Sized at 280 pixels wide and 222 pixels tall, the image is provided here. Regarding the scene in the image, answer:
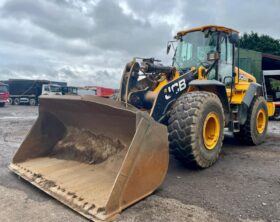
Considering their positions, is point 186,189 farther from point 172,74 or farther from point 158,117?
point 172,74

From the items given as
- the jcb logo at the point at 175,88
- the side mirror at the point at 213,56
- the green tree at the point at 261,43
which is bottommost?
the jcb logo at the point at 175,88

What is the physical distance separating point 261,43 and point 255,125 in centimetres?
2500

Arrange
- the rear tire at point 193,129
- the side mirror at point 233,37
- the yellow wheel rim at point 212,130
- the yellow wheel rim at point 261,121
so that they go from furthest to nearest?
1. the yellow wheel rim at point 261,121
2. the side mirror at point 233,37
3. the yellow wheel rim at point 212,130
4. the rear tire at point 193,129

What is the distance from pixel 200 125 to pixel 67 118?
7.09 feet

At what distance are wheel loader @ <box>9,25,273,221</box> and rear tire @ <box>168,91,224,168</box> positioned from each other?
0.6 inches

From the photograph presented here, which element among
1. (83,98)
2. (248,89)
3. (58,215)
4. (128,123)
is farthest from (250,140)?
(58,215)

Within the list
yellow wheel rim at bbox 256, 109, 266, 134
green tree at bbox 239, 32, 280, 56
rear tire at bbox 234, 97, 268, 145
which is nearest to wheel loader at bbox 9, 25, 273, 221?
rear tire at bbox 234, 97, 268, 145

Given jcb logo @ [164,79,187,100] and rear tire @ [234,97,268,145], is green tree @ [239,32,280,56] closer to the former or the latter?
rear tire @ [234,97,268,145]

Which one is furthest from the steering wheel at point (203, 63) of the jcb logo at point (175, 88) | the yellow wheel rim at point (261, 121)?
the yellow wheel rim at point (261, 121)

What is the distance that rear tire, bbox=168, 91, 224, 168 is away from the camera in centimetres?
428

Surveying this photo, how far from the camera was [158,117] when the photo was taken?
4629 mm

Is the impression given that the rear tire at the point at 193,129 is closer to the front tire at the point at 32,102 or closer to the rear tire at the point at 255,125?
the rear tire at the point at 255,125

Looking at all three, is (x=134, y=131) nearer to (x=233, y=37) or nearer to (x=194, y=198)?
(x=194, y=198)

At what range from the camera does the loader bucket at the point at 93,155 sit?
3.24 m
